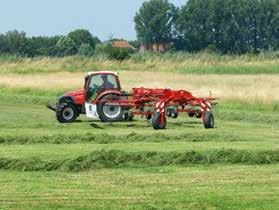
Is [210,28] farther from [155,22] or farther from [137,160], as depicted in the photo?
[137,160]

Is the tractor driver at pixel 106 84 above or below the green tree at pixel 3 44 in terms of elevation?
above

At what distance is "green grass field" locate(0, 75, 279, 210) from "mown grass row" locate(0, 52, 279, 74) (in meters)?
32.6

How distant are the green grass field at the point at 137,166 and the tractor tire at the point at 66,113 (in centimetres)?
94

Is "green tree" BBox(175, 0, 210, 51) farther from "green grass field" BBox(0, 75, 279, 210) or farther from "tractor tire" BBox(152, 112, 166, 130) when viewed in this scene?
"tractor tire" BBox(152, 112, 166, 130)

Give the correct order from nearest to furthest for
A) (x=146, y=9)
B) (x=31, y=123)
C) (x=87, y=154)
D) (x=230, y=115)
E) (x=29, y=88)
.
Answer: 1. (x=87, y=154)
2. (x=31, y=123)
3. (x=230, y=115)
4. (x=29, y=88)
5. (x=146, y=9)

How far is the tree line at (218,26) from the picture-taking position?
125 meters

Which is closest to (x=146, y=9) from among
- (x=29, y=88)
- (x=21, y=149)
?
(x=29, y=88)

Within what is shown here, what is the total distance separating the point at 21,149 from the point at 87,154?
2403mm

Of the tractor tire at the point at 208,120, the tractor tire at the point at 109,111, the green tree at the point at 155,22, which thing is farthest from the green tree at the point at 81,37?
the tractor tire at the point at 208,120

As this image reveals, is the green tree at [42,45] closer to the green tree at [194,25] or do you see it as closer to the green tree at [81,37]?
the green tree at [81,37]

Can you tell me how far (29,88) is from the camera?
47938mm

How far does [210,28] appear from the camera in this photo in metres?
128

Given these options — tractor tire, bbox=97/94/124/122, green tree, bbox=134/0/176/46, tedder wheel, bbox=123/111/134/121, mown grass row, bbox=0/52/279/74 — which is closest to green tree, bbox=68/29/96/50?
green tree, bbox=134/0/176/46

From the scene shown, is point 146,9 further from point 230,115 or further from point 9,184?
point 9,184
